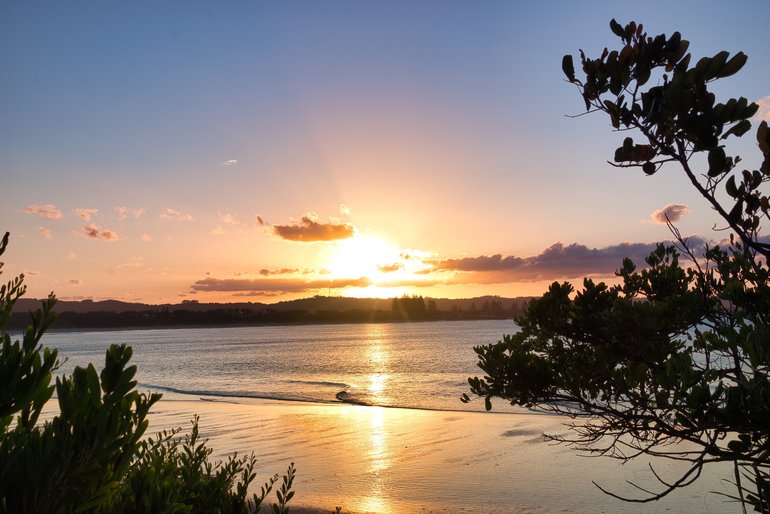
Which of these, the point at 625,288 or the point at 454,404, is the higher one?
the point at 625,288

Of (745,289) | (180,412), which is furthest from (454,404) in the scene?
(745,289)

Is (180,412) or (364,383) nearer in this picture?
(180,412)

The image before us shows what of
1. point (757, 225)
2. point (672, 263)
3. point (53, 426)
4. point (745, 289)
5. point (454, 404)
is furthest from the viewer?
point (454, 404)

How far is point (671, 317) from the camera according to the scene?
507cm

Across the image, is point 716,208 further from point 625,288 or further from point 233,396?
point 233,396

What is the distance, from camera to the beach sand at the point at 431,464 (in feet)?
33.8

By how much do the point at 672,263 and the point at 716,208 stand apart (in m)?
2.67

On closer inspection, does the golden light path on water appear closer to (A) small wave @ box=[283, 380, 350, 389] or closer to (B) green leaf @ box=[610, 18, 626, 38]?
(A) small wave @ box=[283, 380, 350, 389]

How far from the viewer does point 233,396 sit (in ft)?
104

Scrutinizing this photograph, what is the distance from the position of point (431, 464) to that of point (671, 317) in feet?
32.6

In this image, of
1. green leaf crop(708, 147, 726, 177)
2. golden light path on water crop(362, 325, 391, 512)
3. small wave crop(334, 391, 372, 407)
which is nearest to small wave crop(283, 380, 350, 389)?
small wave crop(334, 391, 372, 407)


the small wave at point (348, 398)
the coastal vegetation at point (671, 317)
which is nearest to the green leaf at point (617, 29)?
the coastal vegetation at point (671, 317)

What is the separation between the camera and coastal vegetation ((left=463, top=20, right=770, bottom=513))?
3.43 meters

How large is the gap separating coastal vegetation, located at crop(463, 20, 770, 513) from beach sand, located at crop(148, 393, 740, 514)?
568cm
